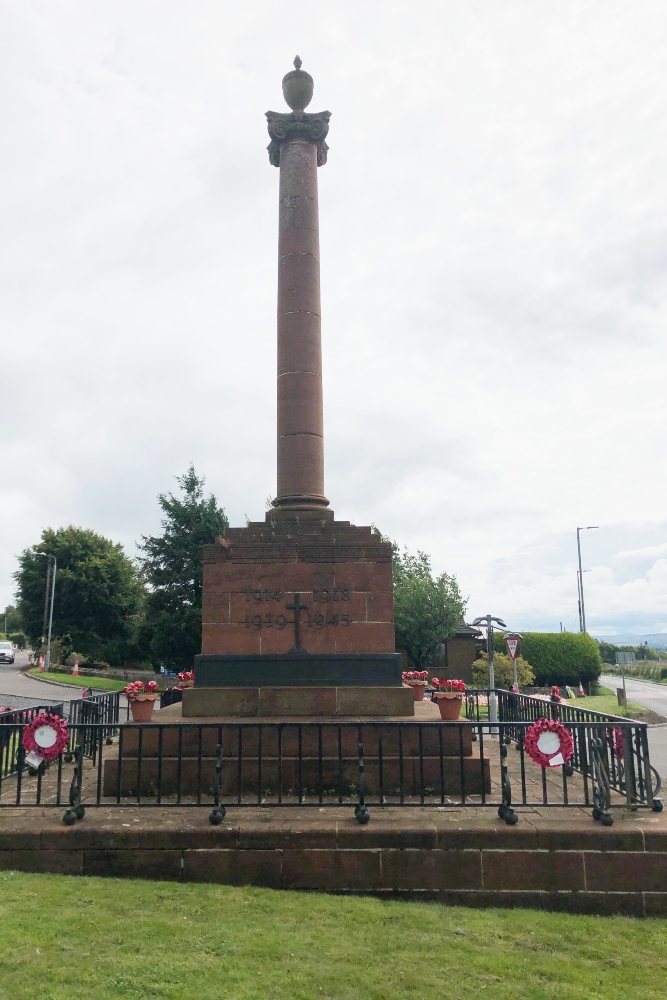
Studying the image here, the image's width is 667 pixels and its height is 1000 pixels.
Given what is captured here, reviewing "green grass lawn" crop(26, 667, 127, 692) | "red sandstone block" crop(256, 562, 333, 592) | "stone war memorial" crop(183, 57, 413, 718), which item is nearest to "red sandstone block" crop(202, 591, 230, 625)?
"stone war memorial" crop(183, 57, 413, 718)

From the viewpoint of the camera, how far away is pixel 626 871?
590cm

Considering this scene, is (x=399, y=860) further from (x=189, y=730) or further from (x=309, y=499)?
(x=309, y=499)

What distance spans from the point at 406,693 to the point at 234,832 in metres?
3.79

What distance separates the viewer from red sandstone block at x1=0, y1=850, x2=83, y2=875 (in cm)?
603

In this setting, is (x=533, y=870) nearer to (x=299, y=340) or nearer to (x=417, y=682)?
(x=417, y=682)

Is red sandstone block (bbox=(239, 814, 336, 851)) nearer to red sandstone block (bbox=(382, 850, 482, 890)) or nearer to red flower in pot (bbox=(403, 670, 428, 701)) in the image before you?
red sandstone block (bbox=(382, 850, 482, 890))

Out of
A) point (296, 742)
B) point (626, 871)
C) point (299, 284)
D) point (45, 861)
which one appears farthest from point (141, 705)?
point (299, 284)

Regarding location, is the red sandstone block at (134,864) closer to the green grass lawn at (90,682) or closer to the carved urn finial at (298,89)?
the carved urn finial at (298,89)

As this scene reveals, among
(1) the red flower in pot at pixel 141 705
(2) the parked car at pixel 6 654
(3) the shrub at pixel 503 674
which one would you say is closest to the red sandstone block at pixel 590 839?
(1) the red flower in pot at pixel 141 705

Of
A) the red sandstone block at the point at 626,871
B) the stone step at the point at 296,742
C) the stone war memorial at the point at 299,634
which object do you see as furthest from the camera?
the stone war memorial at the point at 299,634

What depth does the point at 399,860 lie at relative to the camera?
5.95 meters

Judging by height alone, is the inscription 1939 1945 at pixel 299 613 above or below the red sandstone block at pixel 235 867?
above

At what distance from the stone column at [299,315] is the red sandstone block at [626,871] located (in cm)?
633

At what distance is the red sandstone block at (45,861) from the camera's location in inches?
237
